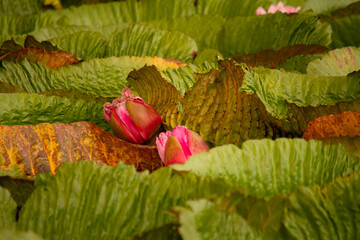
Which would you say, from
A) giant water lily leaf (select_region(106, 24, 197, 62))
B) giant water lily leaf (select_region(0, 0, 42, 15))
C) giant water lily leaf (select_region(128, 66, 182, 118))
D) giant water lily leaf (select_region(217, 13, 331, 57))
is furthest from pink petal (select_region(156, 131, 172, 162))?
giant water lily leaf (select_region(0, 0, 42, 15))

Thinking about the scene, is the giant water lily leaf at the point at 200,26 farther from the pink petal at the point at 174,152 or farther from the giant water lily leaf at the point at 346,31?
the pink petal at the point at 174,152

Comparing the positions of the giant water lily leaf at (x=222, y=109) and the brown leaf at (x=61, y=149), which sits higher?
the giant water lily leaf at (x=222, y=109)

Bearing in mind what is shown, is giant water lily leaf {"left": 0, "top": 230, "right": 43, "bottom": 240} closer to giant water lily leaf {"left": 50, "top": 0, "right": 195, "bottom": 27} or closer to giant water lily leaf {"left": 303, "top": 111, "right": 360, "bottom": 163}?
giant water lily leaf {"left": 303, "top": 111, "right": 360, "bottom": 163}

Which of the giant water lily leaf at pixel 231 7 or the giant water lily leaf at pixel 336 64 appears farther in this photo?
the giant water lily leaf at pixel 231 7

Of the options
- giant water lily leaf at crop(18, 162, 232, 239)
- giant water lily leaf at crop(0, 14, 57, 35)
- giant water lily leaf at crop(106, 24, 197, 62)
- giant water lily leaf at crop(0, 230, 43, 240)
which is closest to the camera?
giant water lily leaf at crop(0, 230, 43, 240)

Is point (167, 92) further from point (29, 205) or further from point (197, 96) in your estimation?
point (29, 205)

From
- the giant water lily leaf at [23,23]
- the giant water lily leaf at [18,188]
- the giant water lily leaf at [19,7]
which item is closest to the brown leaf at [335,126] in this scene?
the giant water lily leaf at [18,188]

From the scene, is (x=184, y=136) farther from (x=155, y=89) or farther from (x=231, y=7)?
(x=231, y=7)
